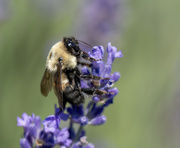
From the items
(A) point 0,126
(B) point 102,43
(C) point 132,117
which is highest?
(B) point 102,43

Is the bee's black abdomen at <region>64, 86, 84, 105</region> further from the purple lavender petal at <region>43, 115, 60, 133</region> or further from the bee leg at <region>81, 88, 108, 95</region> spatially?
the purple lavender petal at <region>43, 115, 60, 133</region>

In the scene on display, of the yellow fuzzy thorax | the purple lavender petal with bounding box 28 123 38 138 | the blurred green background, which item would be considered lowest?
the purple lavender petal with bounding box 28 123 38 138

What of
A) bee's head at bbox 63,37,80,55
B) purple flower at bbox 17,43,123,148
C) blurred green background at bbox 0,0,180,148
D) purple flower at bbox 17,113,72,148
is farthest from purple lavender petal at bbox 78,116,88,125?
blurred green background at bbox 0,0,180,148

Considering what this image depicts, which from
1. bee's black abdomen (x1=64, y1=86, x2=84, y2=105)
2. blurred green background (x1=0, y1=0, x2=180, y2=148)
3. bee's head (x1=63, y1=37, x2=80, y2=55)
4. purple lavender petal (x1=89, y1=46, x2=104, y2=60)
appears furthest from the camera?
→ blurred green background (x1=0, y1=0, x2=180, y2=148)

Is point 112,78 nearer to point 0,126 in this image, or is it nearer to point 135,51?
point 0,126

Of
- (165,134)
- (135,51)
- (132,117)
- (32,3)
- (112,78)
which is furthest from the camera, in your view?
(135,51)

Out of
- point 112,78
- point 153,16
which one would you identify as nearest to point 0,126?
point 112,78

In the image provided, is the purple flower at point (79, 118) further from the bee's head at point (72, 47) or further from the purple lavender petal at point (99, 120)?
the bee's head at point (72, 47)
